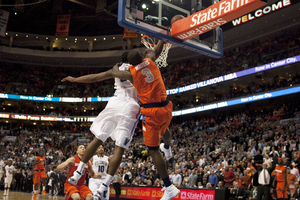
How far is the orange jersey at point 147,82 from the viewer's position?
4.63m

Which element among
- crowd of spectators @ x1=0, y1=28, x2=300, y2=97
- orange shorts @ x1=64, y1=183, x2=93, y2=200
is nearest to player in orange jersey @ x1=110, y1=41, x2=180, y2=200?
orange shorts @ x1=64, y1=183, x2=93, y2=200

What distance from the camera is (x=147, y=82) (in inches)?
183

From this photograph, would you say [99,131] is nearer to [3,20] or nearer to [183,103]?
[183,103]

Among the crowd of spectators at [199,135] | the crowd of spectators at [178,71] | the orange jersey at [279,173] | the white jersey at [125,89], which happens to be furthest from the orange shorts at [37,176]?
the crowd of spectators at [178,71]

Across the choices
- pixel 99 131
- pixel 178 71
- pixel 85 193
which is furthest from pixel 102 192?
pixel 178 71

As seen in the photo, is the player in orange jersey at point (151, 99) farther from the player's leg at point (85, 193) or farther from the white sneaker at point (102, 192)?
the player's leg at point (85, 193)

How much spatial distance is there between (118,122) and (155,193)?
24.9ft

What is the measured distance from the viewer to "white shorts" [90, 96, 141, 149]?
4652 mm

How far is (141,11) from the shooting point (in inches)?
260

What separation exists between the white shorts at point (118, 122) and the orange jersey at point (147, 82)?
276mm

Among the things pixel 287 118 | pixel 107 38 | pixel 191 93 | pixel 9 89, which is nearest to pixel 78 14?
pixel 107 38

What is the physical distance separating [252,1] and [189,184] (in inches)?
382

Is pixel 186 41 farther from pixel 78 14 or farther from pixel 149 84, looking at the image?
pixel 78 14

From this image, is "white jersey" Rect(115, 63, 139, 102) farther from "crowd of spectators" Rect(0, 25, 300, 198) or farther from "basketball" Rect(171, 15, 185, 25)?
"crowd of spectators" Rect(0, 25, 300, 198)
